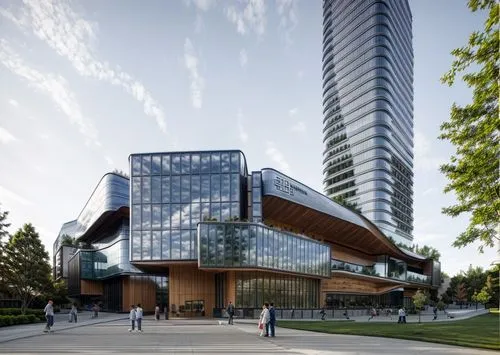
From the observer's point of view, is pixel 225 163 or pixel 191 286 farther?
pixel 191 286

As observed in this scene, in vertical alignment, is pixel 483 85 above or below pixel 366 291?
above

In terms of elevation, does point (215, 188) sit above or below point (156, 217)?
above

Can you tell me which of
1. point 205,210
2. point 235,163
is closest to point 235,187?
point 235,163

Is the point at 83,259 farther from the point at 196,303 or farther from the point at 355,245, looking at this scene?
the point at 355,245

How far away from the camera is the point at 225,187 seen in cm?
5047

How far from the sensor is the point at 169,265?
52688 mm

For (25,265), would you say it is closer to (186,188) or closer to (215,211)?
(186,188)

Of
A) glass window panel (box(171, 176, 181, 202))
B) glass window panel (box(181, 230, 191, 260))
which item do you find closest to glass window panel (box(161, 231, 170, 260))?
glass window panel (box(181, 230, 191, 260))

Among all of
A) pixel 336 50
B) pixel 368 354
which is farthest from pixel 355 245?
pixel 336 50

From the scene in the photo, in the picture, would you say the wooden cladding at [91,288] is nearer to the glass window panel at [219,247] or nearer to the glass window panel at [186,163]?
the glass window panel at [186,163]

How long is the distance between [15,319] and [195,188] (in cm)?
2271

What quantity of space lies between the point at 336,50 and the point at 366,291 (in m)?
99.1

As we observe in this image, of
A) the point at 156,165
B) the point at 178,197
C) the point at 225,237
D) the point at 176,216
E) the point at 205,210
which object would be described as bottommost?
the point at 225,237

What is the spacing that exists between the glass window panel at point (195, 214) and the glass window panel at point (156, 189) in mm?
4175
